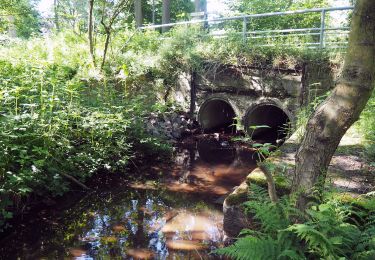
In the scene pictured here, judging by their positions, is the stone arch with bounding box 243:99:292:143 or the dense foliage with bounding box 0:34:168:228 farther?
the stone arch with bounding box 243:99:292:143

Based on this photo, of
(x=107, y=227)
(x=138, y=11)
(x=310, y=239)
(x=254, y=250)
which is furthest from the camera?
(x=138, y=11)

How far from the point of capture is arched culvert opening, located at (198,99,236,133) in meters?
10.5

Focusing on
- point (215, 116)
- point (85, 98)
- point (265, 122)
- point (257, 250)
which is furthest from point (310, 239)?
point (265, 122)

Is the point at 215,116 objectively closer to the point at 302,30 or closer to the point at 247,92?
the point at 247,92

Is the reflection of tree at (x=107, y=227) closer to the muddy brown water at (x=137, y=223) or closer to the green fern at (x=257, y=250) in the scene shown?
the muddy brown water at (x=137, y=223)

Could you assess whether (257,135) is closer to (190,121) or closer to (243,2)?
(190,121)

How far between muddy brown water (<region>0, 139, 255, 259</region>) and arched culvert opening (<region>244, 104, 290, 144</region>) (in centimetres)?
290

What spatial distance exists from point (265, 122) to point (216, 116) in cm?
158

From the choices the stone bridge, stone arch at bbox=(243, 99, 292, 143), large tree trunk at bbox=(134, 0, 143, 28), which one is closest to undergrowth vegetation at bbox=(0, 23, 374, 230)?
the stone bridge

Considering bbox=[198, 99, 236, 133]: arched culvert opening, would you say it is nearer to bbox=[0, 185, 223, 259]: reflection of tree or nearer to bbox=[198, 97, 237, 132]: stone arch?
bbox=[198, 97, 237, 132]: stone arch

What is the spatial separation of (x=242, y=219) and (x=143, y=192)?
2.63 m

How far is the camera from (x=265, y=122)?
11289mm

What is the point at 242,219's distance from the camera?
155 inches

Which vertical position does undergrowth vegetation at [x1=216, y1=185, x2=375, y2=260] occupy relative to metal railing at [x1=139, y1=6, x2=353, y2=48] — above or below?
below
